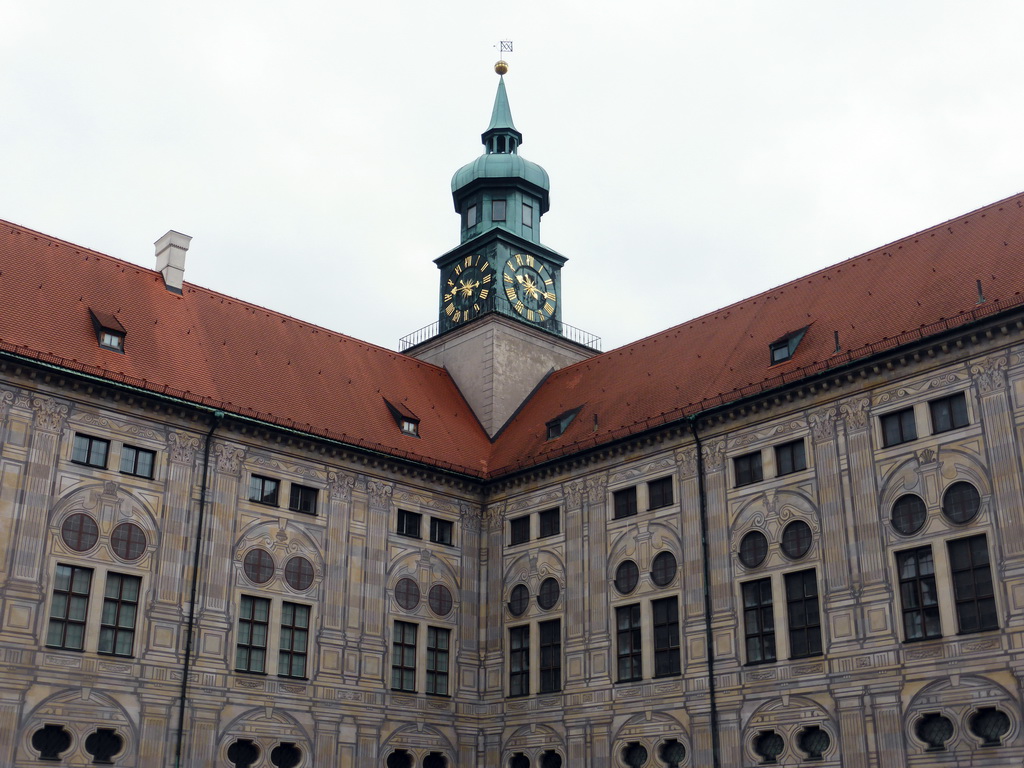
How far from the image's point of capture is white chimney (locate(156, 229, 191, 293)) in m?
44.2

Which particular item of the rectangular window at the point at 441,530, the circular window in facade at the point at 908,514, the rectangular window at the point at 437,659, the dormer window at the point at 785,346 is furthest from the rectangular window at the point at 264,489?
the circular window in facade at the point at 908,514

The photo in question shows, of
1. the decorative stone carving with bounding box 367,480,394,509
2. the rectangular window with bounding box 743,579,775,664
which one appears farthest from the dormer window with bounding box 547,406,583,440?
the rectangular window with bounding box 743,579,775,664

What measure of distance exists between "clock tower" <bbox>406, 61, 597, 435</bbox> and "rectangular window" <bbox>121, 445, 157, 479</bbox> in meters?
16.5

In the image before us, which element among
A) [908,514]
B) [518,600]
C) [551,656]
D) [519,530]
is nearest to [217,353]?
[519,530]

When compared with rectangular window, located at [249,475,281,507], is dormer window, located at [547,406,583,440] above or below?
above

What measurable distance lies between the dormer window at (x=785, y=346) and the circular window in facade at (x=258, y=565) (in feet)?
59.0

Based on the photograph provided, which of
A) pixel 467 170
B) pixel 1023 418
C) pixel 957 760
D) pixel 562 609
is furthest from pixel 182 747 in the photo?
pixel 467 170

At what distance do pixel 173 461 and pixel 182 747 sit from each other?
8835 mm

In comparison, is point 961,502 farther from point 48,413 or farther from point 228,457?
point 48,413

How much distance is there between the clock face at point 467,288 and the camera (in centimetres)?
5478

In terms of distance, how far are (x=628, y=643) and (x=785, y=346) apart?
11.2m

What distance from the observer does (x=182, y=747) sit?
114 ft

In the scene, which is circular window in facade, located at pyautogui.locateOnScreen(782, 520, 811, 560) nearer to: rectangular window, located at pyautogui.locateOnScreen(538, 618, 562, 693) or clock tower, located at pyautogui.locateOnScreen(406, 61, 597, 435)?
rectangular window, located at pyautogui.locateOnScreen(538, 618, 562, 693)

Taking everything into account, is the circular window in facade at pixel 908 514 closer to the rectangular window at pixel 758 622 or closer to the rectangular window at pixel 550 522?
the rectangular window at pixel 758 622
